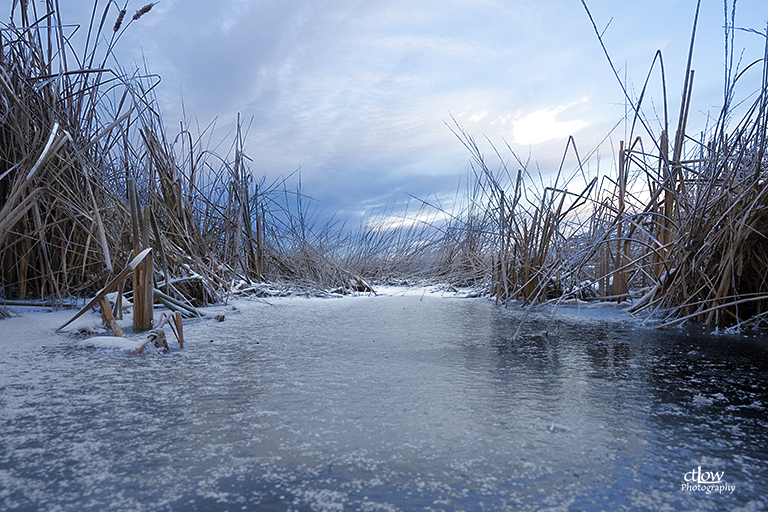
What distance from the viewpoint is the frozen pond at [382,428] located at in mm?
500

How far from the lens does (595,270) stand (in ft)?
8.16

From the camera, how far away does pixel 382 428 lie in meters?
0.66

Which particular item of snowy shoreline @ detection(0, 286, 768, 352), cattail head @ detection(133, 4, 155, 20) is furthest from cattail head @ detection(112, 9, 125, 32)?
snowy shoreline @ detection(0, 286, 768, 352)

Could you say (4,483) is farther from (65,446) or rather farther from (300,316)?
(300,316)

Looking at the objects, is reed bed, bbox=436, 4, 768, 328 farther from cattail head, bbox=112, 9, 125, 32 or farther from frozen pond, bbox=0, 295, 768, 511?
cattail head, bbox=112, 9, 125, 32

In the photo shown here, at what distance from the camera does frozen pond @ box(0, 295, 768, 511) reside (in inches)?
19.7

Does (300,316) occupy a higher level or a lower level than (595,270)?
lower

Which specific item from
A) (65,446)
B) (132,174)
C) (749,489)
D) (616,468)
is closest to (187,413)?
(65,446)

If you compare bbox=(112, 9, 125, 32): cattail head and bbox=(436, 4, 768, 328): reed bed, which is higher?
bbox=(112, 9, 125, 32): cattail head

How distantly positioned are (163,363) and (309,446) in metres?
0.61

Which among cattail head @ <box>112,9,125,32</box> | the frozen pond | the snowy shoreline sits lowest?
the frozen pond

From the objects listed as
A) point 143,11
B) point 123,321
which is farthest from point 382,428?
point 143,11

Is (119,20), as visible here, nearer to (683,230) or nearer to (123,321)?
(123,321)

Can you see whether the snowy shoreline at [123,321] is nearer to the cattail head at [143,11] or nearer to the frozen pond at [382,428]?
the frozen pond at [382,428]
